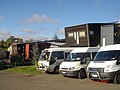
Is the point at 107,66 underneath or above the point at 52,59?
underneath

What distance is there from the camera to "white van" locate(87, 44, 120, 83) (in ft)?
50.6

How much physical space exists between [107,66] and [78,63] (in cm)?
425

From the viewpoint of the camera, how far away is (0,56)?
4812 cm

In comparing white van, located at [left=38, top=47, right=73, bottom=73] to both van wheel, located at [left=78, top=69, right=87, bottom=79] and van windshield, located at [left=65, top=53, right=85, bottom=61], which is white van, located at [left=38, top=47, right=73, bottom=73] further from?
van wheel, located at [left=78, top=69, right=87, bottom=79]

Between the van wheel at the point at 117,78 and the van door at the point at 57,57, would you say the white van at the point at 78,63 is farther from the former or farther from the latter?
the van wheel at the point at 117,78

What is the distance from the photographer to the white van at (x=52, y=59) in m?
23.6

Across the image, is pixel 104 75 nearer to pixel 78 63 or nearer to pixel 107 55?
pixel 107 55

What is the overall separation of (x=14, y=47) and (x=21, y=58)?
42.1 ft

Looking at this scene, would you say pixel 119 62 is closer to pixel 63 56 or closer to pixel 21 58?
pixel 63 56

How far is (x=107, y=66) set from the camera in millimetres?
15469

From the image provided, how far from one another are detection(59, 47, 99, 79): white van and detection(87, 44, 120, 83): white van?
8.28 ft

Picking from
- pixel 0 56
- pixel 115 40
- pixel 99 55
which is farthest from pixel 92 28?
pixel 99 55

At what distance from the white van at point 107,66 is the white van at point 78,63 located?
252 cm

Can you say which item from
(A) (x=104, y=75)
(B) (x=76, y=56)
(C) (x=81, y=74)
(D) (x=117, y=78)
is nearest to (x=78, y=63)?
(C) (x=81, y=74)
